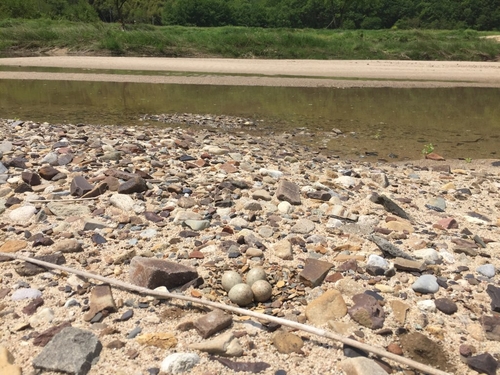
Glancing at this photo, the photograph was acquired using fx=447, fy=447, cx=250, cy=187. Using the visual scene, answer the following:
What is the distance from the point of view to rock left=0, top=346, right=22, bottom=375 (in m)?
2.09

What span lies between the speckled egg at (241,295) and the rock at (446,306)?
3.71 ft

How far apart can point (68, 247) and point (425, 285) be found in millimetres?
2441

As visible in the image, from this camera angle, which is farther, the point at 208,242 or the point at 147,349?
the point at 208,242

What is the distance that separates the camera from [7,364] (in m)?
2.13

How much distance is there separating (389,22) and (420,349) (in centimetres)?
7955

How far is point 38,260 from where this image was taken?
2.96m

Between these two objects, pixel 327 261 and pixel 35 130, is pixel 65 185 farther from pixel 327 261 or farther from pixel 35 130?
pixel 35 130

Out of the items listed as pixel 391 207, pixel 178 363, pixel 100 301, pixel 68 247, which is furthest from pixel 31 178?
pixel 391 207

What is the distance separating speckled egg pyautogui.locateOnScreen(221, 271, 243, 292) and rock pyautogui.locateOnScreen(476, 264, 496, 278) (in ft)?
5.60

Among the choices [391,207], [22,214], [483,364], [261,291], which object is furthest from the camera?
[391,207]

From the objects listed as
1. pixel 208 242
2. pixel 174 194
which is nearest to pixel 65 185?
pixel 174 194

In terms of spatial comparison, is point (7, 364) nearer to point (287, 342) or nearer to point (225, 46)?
point (287, 342)

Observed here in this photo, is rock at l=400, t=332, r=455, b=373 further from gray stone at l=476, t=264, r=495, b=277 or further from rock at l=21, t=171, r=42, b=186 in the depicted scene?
rock at l=21, t=171, r=42, b=186

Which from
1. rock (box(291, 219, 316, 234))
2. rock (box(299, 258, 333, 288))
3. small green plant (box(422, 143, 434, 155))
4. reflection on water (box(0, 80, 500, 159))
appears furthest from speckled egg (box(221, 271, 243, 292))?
small green plant (box(422, 143, 434, 155))
